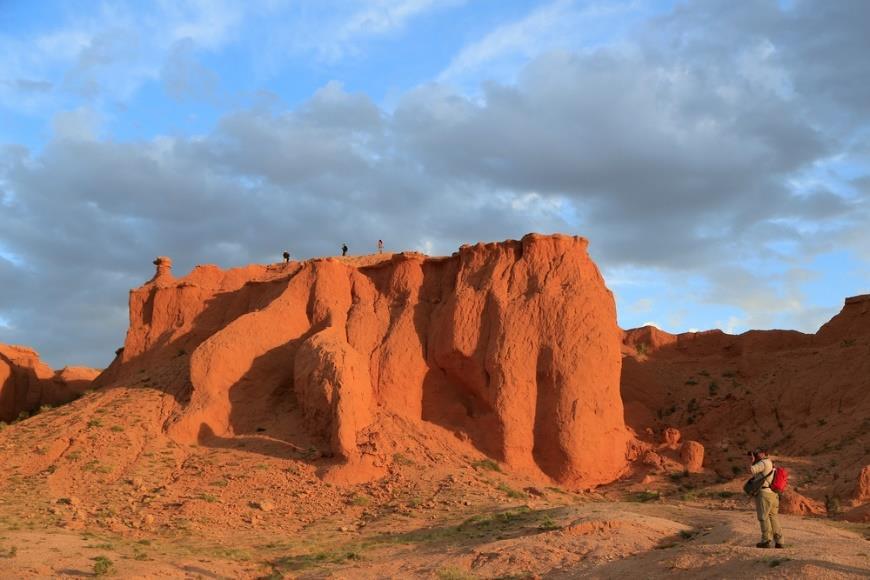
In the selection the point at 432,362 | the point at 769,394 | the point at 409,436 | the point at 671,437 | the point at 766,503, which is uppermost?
the point at 432,362

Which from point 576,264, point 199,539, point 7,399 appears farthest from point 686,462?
point 7,399

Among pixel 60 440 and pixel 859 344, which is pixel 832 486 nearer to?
pixel 859 344

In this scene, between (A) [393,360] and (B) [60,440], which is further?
(A) [393,360]

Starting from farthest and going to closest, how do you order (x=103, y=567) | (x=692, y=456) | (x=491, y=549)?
1. (x=692, y=456)
2. (x=491, y=549)
3. (x=103, y=567)

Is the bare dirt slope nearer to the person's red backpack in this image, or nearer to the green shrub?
the green shrub

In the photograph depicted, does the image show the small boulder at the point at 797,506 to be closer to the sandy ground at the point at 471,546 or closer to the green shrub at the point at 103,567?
the sandy ground at the point at 471,546

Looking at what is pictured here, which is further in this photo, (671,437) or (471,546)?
(671,437)

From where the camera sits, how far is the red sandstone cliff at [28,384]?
34009 millimetres

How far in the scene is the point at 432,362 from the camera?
2644 centimetres

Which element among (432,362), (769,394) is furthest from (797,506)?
(432,362)

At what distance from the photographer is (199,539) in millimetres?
19703

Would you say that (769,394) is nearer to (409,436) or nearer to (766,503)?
(409,436)

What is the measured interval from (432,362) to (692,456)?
752 cm

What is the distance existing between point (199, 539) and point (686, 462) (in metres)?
13.4
